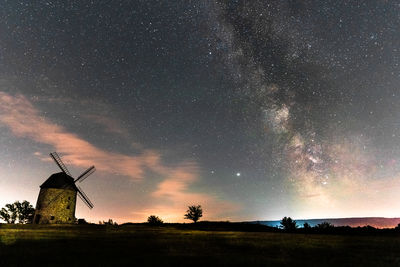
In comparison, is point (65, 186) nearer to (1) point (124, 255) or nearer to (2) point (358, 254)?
(1) point (124, 255)

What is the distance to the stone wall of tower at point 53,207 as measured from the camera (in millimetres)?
43438

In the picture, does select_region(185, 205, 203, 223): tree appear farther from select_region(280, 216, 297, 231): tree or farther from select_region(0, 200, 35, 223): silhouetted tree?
select_region(0, 200, 35, 223): silhouetted tree

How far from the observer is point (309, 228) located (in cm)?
3147

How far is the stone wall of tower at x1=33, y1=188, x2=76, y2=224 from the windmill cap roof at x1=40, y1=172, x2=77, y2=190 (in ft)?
2.39

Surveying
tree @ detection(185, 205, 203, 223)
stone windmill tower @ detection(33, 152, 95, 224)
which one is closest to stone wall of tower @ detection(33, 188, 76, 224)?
stone windmill tower @ detection(33, 152, 95, 224)

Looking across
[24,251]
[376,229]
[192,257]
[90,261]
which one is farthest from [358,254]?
[376,229]

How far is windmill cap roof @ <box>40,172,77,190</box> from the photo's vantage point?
150ft

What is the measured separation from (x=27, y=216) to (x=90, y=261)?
67.7m

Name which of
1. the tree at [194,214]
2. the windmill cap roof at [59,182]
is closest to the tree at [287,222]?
the tree at [194,214]

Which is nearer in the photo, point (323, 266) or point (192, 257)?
point (323, 266)

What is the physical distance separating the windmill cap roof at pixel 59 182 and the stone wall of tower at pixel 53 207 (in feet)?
2.39

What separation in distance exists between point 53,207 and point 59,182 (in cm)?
439

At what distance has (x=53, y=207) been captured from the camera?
144 ft

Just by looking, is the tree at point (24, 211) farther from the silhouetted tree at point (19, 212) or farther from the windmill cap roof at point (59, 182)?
the windmill cap roof at point (59, 182)
